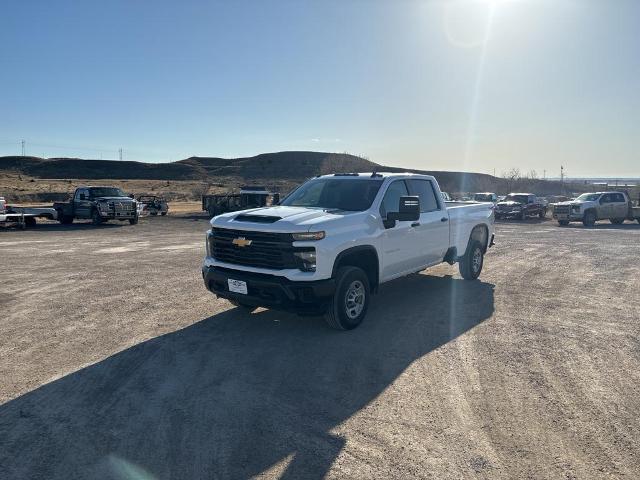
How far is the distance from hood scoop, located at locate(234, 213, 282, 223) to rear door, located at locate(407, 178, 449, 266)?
2501 millimetres

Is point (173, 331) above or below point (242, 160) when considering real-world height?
below

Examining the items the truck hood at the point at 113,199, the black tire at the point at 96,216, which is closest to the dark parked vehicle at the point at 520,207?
the truck hood at the point at 113,199

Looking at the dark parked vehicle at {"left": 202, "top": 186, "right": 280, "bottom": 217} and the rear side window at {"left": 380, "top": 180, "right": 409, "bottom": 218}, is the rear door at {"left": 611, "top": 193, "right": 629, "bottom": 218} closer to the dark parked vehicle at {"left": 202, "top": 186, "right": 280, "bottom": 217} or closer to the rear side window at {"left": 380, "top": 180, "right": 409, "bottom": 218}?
the dark parked vehicle at {"left": 202, "top": 186, "right": 280, "bottom": 217}

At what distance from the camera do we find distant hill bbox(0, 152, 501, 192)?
110m

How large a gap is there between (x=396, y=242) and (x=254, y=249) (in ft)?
7.14

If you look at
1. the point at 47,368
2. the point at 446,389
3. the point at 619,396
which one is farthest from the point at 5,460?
the point at 619,396

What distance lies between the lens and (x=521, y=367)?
521cm

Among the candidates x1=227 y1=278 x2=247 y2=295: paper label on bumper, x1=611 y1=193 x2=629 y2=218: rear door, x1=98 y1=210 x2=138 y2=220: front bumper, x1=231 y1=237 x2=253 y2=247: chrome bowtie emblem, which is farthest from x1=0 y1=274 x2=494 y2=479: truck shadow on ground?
x1=611 y1=193 x2=629 y2=218: rear door

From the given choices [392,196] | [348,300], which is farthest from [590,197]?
[348,300]

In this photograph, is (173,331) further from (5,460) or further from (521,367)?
(521,367)

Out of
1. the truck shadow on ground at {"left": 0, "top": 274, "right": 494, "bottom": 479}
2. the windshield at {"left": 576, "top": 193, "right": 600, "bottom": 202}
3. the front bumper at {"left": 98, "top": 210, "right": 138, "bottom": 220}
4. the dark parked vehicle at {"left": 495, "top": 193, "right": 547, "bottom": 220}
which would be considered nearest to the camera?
the truck shadow on ground at {"left": 0, "top": 274, "right": 494, "bottom": 479}

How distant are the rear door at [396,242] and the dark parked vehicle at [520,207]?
25.5m

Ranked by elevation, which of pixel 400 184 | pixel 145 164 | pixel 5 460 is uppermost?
pixel 145 164

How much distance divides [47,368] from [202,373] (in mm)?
1680
